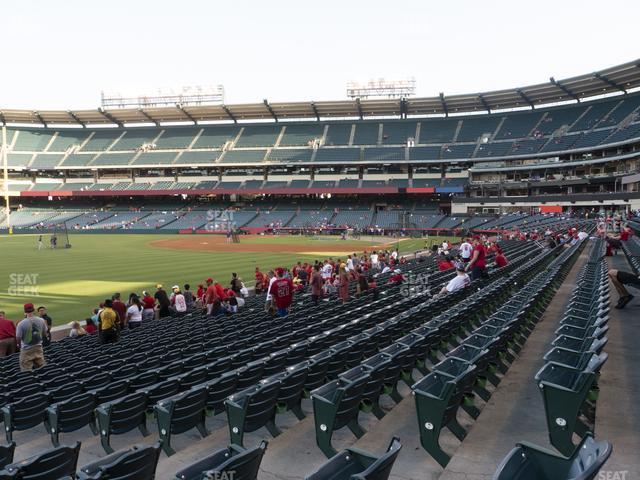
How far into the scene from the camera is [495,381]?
6582 mm

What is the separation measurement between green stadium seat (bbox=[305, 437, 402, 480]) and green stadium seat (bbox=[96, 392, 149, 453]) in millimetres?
3298

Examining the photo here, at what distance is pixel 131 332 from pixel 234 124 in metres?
82.4

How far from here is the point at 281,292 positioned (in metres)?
13.1

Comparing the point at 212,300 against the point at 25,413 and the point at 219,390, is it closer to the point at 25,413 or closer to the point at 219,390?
the point at 25,413

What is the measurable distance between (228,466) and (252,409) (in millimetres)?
Answer: 1976

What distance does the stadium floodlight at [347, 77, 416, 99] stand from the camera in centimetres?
8612

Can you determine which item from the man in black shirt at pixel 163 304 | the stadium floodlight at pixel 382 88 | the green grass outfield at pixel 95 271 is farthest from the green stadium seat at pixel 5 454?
the stadium floodlight at pixel 382 88

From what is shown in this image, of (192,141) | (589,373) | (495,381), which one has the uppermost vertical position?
(192,141)

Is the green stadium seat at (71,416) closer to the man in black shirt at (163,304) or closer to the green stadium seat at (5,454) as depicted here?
the green stadium seat at (5,454)

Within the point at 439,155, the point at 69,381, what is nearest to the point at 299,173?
the point at 439,155

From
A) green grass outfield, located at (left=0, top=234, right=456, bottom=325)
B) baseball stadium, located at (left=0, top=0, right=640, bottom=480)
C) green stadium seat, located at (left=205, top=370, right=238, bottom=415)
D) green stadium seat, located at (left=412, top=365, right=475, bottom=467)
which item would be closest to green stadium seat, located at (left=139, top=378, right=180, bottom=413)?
baseball stadium, located at (left=0, top=0, right=640, bottom=480)

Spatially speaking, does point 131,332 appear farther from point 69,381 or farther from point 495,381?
point 495,381

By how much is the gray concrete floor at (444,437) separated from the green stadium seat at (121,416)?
0.29 metres

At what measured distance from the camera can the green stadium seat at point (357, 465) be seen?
9.98 ft
